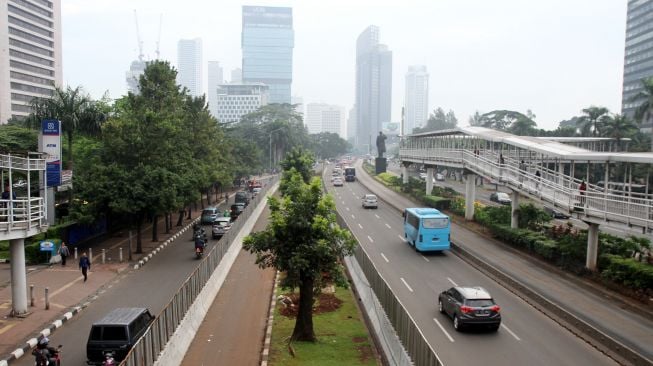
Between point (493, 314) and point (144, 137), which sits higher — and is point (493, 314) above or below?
below

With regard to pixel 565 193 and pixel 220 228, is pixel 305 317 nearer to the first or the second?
pixel 565 193

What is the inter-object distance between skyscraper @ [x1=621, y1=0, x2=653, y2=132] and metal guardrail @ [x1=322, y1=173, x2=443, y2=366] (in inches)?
4676

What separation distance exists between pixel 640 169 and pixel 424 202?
27.0 meters

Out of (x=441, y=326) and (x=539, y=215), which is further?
(x=539, y=215)

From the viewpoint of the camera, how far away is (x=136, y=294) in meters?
24.6

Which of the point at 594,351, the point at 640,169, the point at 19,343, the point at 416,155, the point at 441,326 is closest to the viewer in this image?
the point at 594,351

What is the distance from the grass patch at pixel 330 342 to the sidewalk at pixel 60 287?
8.13m

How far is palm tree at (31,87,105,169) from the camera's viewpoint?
3788 cm

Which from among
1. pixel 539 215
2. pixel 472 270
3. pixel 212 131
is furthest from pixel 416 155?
pixel 472 270

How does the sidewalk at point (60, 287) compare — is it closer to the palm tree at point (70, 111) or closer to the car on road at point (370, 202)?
the palm tree at point (70, 111)

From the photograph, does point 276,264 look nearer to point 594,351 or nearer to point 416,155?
point 594,351

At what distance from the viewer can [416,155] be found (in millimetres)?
61344

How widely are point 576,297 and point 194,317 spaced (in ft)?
50.8

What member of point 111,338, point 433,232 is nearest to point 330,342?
point 111,338
